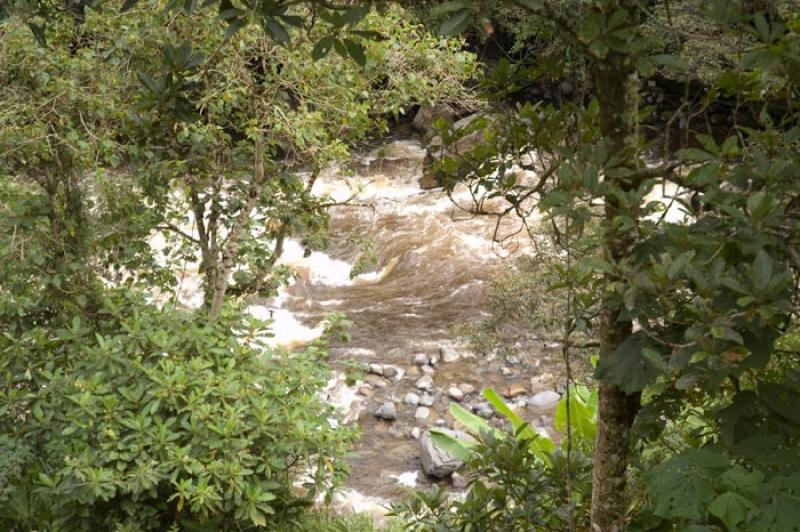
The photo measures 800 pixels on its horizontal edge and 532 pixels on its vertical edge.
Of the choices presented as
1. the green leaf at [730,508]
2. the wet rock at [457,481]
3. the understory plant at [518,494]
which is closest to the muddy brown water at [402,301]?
the wet rock at [457,481]

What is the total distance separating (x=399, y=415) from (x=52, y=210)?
160 inches

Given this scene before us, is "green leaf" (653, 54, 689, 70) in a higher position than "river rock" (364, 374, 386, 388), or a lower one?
higher

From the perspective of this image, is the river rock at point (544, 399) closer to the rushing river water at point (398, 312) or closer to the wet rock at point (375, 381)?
the rushing river water at point (398, 312)

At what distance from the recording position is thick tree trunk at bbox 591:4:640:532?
1882mm

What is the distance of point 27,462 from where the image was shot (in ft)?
13.8

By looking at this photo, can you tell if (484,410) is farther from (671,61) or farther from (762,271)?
(762,271)

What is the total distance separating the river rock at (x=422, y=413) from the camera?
775 cm

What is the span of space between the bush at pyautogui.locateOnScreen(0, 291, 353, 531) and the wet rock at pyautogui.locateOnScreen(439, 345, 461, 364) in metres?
4.06

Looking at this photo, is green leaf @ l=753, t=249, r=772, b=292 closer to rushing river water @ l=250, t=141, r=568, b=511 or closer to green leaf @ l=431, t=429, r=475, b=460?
green leaf @ l=431, t=429, r=475, b=460

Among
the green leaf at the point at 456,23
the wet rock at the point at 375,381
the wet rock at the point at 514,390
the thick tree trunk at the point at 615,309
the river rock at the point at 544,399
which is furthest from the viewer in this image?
the wet rock at the point at 375,381

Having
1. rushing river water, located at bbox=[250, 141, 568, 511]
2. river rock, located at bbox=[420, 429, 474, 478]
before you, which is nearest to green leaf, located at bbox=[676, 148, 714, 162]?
rushing river water, located at bbox=[250, 141, 568, 511]

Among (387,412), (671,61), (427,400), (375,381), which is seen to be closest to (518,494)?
(671,61)

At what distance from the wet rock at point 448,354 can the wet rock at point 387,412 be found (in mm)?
1010

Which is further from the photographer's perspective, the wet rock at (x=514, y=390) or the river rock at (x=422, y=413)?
the wet rock at (x=514, y=390)
